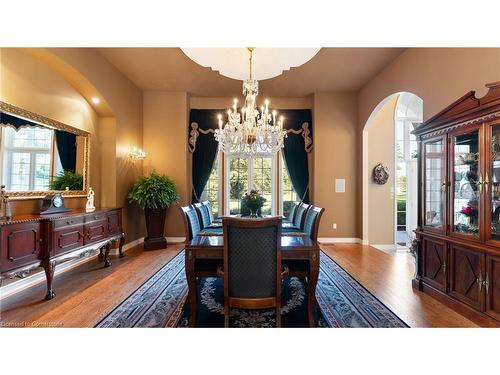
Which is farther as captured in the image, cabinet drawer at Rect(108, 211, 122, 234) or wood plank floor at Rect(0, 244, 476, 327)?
cabinet drawer at Rect(108, 211, 122, 234)

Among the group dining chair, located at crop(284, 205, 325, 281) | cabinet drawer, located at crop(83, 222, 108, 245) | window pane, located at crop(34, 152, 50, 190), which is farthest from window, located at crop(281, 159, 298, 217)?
window pane, located at crop(34, 152, 50, 190)

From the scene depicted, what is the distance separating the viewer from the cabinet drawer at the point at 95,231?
3262 mm

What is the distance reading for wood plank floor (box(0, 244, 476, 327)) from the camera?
7.34 feet

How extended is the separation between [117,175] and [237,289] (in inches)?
144

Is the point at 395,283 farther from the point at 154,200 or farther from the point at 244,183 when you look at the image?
the point at 154,200

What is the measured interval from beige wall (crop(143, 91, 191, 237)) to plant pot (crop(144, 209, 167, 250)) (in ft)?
2.15

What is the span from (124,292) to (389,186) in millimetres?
A: 5355

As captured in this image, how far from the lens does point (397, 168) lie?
209 inches

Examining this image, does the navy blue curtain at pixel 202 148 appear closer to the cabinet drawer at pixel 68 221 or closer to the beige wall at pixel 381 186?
the cabinet drawer at pixel 68 221

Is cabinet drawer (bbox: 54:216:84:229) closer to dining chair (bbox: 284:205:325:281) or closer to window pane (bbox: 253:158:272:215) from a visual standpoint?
dining chair (bbox: 284:205:325:281)

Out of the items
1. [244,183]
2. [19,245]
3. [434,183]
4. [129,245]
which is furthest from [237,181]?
[19,245]
